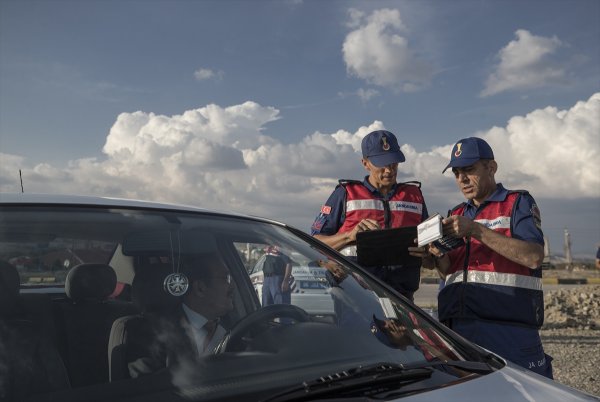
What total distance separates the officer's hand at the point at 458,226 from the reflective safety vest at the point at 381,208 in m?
0.95

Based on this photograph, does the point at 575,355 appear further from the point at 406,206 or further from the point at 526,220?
the point at 526,220

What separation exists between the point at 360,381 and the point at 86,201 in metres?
1.08

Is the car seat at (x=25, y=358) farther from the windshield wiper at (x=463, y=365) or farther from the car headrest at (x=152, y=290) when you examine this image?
the windshield wiper at (x=463, y=365)

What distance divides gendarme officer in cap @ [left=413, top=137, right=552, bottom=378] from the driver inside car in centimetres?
129

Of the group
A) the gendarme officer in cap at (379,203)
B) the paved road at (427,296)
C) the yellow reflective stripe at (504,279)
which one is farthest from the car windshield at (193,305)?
the paved road at (427,296)

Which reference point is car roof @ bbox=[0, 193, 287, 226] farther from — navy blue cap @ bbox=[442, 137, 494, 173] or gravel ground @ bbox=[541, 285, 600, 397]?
gravel ground @ bbox=[541, 285, 600, 397]

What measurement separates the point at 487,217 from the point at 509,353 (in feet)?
2.31

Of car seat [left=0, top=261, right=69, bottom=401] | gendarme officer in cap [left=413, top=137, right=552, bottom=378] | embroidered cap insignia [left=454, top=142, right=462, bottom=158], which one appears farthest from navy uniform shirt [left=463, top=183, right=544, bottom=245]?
car seat [left=0, top=261, right=69, bottom=401]

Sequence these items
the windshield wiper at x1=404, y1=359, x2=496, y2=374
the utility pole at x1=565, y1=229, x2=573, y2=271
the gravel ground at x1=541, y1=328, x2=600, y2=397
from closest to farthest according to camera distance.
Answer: the windshield wiper at x1=404, y1=359, x2=496, y2=374, the gravel ground at x1=541, y1=328, x2=600, y2=397, the utility pole at x1=565, y1=229, x2=573, y2=271

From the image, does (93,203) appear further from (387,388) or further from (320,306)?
(387,388)

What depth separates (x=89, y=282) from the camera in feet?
6.88

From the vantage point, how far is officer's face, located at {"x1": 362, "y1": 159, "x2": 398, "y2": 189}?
4020mm

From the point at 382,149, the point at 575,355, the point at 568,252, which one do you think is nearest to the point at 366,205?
the point at 382,149

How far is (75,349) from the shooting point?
1698 mm
